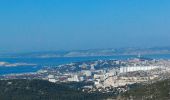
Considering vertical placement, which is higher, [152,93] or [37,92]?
[152,93]

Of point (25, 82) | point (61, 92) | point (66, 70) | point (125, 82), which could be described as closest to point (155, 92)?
point (61, 92)

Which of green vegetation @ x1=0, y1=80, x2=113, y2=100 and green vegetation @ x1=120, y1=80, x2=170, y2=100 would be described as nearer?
green vegetation @ x1=120, y1=80, x2=170, y2=100

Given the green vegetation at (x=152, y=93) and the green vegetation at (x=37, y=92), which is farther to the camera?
the green vegetation at (x=37, y=92)

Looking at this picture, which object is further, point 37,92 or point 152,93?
point 37,92

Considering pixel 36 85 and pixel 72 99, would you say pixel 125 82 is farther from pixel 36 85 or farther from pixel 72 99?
pixel 72 99
